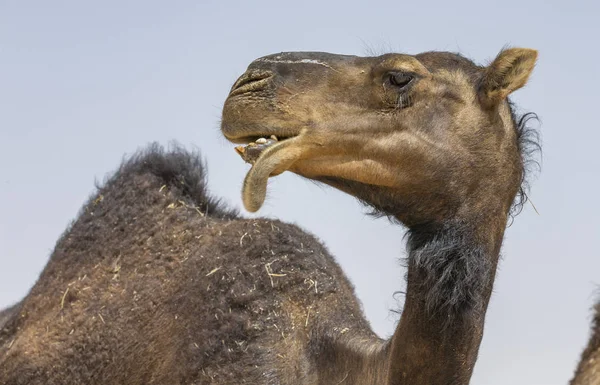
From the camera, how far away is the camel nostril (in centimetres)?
596

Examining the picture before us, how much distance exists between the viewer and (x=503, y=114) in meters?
6.54

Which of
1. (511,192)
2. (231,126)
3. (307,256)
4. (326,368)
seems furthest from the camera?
(307,256)

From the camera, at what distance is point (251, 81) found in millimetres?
6020

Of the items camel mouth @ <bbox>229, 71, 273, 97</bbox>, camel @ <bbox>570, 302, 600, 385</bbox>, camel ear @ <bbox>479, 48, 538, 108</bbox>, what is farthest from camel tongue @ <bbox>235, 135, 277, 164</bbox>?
camel @ <bbox>570, 302, 600, 385</bbox>

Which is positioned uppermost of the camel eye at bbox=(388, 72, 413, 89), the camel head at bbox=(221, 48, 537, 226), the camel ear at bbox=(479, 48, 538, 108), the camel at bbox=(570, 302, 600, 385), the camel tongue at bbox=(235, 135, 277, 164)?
the camel ear at bbox=(479, 48, 538, 108)

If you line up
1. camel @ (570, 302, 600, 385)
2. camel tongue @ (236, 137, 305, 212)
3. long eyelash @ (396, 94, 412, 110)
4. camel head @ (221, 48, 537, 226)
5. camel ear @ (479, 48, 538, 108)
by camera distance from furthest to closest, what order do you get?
camel ear @ (479, 48, 538, 108)
long eyelash @ (396, 94, 412, 110)
camel head @ (221, 48, 537, 226)
camel tongue @ (236, 137, 305, 212)
camel @ (570, 302, 600, 385)

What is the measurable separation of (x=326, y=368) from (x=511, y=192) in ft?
5.02

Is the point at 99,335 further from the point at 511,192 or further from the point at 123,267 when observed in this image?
the point at 511,192

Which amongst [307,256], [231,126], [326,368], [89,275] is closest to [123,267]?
[89,275]

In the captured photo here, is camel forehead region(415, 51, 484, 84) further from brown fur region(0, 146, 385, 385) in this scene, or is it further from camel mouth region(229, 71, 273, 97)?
brown fur region(0, 146, 385, 385)

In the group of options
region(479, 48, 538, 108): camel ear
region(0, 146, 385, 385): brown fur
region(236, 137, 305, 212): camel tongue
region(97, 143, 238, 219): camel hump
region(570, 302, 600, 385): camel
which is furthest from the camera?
region(97, 143, 238, 219): camel hump

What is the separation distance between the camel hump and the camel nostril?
2.42 meters

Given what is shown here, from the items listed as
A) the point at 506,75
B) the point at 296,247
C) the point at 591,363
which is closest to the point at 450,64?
the point at 506,75

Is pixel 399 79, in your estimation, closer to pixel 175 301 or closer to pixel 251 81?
pixel 251 81
